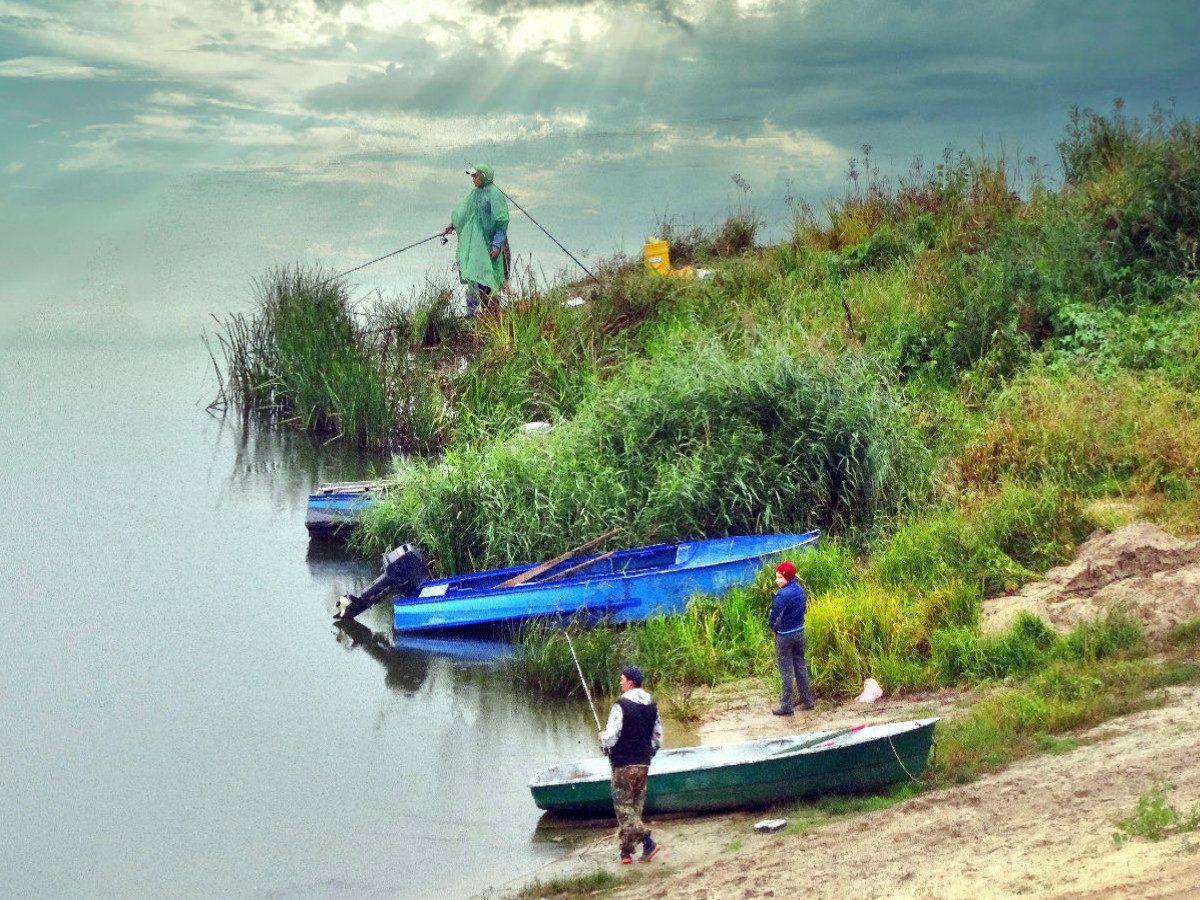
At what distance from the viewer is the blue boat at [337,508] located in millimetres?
16234

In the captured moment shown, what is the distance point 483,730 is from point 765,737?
2.67m

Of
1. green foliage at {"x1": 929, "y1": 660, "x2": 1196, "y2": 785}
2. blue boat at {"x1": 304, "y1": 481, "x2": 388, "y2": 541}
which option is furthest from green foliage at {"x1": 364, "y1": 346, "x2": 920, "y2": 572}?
green foliage at {"x1": 929, "y1": 660, "x2": 1196, "y2": 785}

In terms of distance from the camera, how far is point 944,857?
24.2 feet

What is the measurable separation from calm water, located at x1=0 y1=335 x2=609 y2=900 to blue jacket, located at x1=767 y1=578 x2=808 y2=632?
6.53 feet

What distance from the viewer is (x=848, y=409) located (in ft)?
47.0

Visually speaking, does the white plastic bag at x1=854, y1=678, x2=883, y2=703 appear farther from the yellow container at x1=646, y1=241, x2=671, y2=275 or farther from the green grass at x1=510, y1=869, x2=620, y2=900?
the yellow container at x1=646, y1=241, x2=671, y2=275

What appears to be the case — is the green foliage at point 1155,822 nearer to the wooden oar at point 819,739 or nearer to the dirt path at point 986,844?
the dirt path at point 986,844

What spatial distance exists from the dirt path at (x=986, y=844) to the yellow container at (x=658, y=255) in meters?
15.6

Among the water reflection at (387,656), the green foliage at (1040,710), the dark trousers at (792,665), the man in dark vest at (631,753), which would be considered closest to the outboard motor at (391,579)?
the water reflection at (387,656)

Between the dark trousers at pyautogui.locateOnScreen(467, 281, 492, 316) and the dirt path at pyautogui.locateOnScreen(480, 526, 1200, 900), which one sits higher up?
the dark trousers at pyautogui.locateOnScreen(467, 281, 492, 316)

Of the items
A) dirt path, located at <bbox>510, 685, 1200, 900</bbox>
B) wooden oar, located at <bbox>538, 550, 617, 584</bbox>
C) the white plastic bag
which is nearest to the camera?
dirt path, located at <bbox>510, 685, 1200, 900</bbox>

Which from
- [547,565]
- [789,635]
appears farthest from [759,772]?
[547,565]

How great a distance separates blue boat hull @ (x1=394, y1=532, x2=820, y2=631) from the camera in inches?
498

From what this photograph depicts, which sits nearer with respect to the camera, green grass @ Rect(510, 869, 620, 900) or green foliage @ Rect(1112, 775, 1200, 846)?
green foliage @ Rect(1112, 775, 1200, 846)
